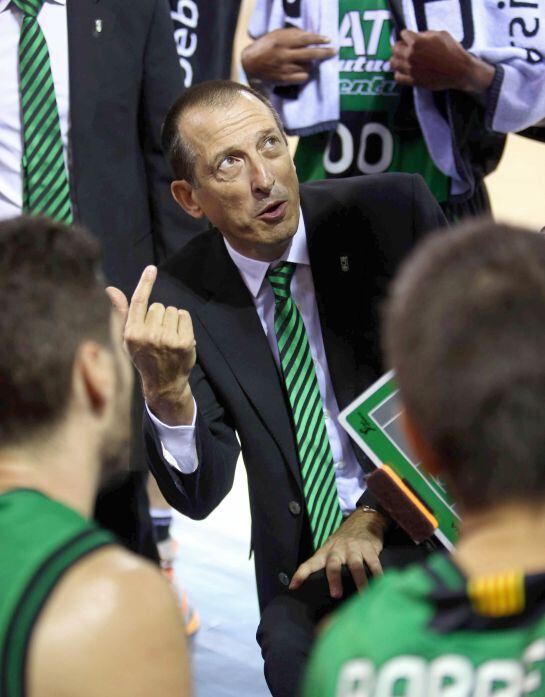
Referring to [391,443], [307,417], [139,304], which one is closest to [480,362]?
[391,443]

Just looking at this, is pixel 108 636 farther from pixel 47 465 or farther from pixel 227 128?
pixel 227 128

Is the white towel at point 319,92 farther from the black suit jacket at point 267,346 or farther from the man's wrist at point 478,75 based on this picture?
the black suit jacket at point 267,346

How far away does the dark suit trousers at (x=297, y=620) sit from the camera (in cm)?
196

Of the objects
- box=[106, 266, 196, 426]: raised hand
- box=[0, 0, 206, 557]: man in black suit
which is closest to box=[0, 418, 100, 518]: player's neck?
box=[106, 266, 196, 426]: raised hand

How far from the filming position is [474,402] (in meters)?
1.00

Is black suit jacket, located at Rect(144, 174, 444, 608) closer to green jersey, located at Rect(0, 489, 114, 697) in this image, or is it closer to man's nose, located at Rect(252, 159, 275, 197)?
man's nose, located at Rect(252, 159, 275, 197)

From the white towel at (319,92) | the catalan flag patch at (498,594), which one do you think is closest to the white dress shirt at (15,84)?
the white towel at (319,92)

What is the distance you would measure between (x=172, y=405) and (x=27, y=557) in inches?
37.5

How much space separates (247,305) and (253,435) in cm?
23

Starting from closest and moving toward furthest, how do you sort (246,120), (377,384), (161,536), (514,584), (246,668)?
(514,584)
(377,384)
(246,120)
(246,668)
(161,536)

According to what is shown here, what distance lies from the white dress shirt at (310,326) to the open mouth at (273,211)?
57 millimetres

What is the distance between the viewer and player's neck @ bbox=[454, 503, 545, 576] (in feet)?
3.32

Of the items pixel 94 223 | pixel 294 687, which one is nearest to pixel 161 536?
pixel 94 223

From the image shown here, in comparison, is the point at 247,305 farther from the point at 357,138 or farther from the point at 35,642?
the point at 35,642
